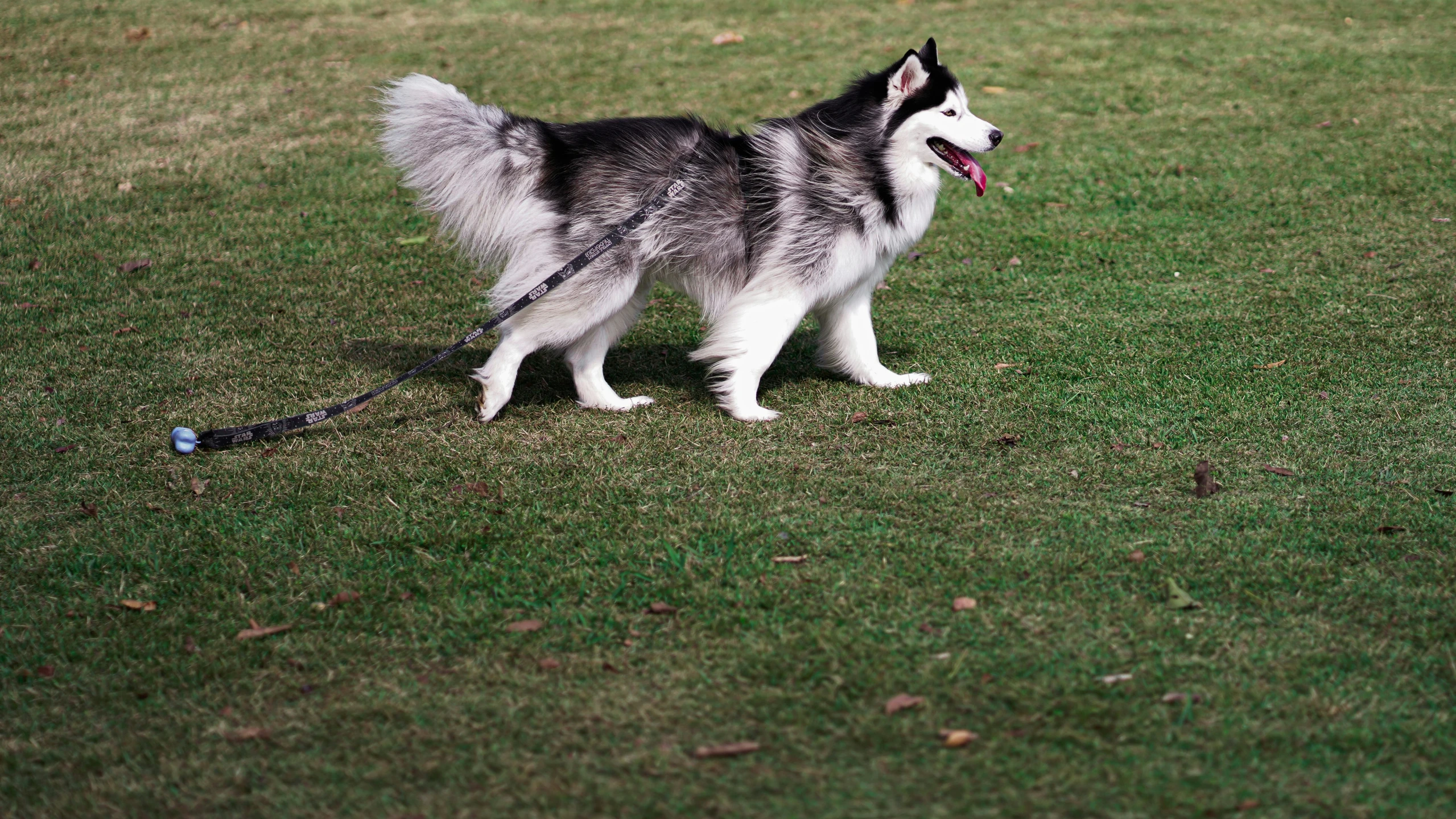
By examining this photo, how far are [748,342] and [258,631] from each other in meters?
2.58

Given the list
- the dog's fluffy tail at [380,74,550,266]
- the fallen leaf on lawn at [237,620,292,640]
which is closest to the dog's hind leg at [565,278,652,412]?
the dog's fluffy tail at [380,74,550,266]

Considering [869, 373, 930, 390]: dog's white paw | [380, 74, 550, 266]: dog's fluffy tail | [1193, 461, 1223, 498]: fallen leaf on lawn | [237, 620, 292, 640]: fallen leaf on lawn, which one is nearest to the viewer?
[237, 620, 292, 640]: fallen leaf on lawn

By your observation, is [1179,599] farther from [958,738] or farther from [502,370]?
[502,370]

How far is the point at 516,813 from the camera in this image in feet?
10.6

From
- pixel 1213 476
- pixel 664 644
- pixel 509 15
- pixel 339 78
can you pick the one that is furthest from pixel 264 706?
pixel 509 15

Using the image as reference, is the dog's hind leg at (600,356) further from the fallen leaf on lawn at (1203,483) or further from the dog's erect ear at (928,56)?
the fallen leaf on lawn at (1203,483)

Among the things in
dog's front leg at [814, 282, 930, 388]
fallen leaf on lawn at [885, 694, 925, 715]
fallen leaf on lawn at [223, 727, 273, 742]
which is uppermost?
dog's front leg at [814, 282, 930, 388]

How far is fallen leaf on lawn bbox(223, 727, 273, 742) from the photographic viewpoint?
3523mm

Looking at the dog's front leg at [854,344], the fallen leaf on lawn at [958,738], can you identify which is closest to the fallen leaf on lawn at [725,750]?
the fallen leaf on lawn at [958,738]

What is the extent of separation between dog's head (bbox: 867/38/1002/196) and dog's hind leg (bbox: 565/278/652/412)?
1.39 meters

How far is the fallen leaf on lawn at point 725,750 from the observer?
3.44 metres

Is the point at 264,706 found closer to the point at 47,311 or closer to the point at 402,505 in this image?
the point at 402,505

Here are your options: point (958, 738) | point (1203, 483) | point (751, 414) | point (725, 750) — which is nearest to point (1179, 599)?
point (1203, 483)

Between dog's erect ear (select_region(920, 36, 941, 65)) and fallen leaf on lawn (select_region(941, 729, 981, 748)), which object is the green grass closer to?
fallen leaf on lawn (select_region(941, 729, 981, 748))
